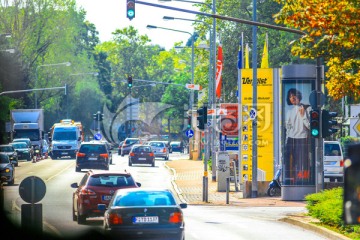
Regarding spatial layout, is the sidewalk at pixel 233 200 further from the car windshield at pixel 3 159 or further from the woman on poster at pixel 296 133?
the car windshield at pixel 3 159

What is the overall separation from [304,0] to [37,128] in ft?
198

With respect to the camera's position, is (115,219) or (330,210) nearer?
(115,219)

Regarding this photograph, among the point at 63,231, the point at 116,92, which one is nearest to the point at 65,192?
the point at 63,231

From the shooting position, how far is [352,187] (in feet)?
19.8

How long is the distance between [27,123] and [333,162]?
39816 mm

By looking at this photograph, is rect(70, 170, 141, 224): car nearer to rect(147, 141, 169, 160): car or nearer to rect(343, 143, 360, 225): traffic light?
rect(343, 143, 360, 225): traffic light

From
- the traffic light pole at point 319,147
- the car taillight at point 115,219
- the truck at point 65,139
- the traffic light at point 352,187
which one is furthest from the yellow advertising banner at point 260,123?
the truck at point 65,139

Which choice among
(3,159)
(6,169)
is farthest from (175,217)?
(6,169)

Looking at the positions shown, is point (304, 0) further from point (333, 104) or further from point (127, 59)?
point (127, 59)

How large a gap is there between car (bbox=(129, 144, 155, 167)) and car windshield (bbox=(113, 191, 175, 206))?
174 feet

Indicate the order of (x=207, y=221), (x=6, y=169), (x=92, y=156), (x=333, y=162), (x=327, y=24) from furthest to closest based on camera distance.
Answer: (x=92, y=156) → (x=6, y=169) → (x=333, y=162) → (x=207, y=221) → (x=327, y=24)

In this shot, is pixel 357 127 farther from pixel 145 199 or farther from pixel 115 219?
pixel 115 219

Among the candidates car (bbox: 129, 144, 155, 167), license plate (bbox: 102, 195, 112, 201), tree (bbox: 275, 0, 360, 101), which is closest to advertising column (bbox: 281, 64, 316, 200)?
tree (bbox: 275, 0, 360, 101)

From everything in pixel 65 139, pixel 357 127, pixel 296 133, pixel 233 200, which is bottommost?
pixel 233 200
